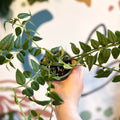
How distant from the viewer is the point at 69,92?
69 centimetres

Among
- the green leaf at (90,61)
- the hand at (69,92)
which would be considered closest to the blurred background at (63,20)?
the hand at (69,92)

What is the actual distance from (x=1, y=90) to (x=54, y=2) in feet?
1.50

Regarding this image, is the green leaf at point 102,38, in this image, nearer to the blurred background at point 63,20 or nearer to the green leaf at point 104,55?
the green leaf at point 104,55

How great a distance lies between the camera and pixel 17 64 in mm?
767

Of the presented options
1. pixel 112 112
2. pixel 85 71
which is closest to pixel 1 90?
pixel 85 71

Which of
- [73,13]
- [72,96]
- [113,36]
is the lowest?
[72,96]

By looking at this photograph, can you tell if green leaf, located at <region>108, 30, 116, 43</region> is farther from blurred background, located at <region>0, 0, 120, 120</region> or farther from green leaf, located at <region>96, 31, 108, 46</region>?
blurred background, located at <region>0, 0, 120, 120</region>

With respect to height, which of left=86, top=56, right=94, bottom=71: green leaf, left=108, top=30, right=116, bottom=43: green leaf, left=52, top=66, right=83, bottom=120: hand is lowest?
left=52, top=66, right=83, bottom=120: hand

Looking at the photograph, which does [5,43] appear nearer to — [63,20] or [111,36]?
[111,36]

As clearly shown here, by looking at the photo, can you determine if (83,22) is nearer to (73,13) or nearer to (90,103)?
(73,13)

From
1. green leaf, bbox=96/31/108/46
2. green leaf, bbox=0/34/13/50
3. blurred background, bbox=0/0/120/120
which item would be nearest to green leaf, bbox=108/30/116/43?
green leaf, bbox=96/31/108/46

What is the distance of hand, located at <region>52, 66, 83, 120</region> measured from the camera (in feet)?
2.21

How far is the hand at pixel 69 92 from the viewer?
67cm

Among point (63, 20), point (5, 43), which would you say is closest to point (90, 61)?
point (5, 43)
